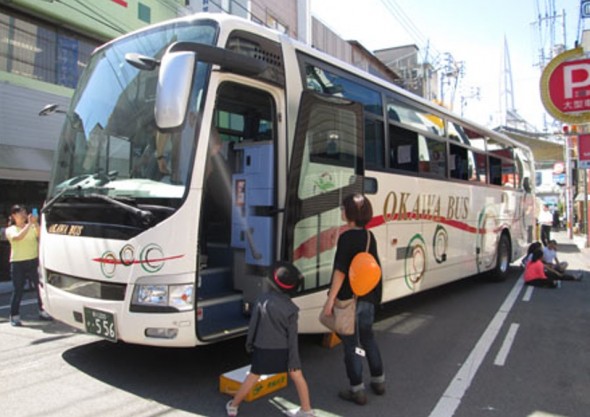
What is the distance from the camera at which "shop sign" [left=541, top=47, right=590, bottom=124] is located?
1046 cm

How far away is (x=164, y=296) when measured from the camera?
397 centimetres

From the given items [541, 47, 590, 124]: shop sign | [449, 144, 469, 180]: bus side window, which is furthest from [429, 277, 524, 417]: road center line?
[541, 47, 590, 124]: shop sign

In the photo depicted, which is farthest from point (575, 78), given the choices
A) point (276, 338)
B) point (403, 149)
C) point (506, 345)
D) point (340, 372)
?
point (276, 338)

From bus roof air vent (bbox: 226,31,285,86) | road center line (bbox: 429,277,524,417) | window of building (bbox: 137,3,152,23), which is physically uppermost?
window of building (bbox: 137,3,152,23)

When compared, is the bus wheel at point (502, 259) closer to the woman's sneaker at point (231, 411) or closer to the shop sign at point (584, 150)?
the shop sign at point (584, 150)

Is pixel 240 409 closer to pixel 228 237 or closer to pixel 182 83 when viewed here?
pixel 228 237

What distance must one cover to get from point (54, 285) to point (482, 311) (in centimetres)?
655

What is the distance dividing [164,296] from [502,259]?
9425 millimetres

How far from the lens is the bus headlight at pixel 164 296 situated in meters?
3.97

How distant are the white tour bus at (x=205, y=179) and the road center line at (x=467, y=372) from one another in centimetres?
131

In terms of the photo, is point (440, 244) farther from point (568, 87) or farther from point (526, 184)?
point (526, 184)

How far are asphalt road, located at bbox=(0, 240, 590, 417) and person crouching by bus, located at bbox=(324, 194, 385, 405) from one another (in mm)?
247

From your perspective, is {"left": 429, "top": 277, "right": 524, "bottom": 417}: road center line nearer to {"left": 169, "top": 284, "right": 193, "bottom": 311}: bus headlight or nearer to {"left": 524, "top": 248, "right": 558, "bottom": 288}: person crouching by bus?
{"left": 169, "top": 284, "right": 193, "bottom": 311}: bus headlight

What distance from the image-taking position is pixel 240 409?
4020 millimetres
